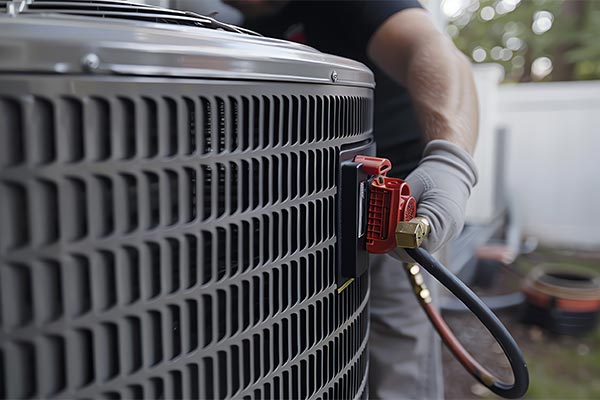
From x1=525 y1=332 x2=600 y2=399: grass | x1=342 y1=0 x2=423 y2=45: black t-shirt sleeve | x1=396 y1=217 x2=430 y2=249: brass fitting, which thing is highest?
x1=342 y1=0 x2=423 y2=45: black t-shirt sleeve

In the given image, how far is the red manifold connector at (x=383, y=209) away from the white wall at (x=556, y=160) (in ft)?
14.4

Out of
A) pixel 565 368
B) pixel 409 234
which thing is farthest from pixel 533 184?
pixel 409 234

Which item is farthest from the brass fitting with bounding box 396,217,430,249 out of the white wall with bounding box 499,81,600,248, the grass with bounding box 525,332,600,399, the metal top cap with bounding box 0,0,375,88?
the white wall with bounding box 499,81,600,248

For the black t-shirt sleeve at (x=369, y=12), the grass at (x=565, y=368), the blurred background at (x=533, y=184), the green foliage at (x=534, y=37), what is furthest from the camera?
the green foliage at (x=534, y=37)

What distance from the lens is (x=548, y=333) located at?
99.5 inches

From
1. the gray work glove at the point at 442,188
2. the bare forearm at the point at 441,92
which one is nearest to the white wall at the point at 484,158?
the bare forearm at the point at 441,92

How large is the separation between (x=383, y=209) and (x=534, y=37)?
7.66 m

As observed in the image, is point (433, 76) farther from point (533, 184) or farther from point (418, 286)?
point (533, 184)

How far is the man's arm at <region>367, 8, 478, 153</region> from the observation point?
88cm

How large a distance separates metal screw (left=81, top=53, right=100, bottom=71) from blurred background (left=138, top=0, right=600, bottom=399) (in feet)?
1.41

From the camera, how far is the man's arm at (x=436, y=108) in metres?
0.71

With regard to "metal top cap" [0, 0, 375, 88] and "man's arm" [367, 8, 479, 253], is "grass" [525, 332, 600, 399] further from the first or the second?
"metal top cap" [0, 0, 375, 88]

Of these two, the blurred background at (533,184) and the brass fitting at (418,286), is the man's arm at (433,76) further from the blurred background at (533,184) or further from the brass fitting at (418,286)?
the blurred background at (533,184)

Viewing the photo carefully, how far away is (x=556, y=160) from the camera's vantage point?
15.2 ft
